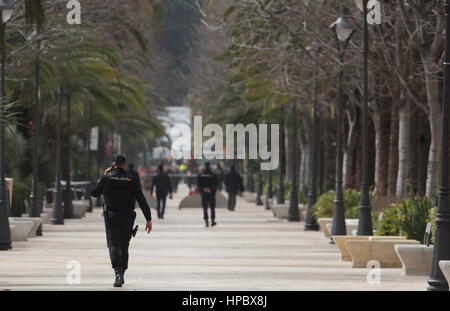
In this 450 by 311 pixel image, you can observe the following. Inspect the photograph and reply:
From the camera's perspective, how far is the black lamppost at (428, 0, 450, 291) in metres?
20.0

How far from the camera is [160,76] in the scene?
4609 inches

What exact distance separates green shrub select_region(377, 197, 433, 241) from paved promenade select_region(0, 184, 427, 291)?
1.30 meters

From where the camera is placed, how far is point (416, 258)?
930 inches

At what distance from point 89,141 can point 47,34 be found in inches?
864

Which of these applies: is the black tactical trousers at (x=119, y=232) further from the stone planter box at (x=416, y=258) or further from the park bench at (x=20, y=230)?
the park bench at (x=20, y=230)

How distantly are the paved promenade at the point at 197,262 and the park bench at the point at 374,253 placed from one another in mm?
391

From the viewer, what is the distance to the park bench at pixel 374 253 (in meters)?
25.7

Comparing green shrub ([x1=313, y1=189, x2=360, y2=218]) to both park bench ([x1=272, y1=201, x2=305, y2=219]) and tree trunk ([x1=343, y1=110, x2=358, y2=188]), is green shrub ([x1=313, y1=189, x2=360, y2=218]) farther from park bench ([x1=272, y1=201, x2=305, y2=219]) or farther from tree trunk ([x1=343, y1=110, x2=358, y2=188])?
park bench ([x1=272, y1=201, x2=305, y2=219])

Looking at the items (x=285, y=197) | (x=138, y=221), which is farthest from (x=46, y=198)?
(x=285, y=197)

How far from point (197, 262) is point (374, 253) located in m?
3.50

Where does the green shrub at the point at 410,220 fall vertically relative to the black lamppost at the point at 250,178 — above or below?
below

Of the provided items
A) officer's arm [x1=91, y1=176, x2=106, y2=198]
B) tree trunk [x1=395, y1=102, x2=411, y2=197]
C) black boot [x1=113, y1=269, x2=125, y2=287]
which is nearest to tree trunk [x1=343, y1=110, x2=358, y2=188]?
tree trunk [x1=395, y1=102, x2=411, y2=197]

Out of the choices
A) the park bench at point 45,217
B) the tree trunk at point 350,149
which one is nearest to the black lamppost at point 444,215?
the park bench at point 45,217
